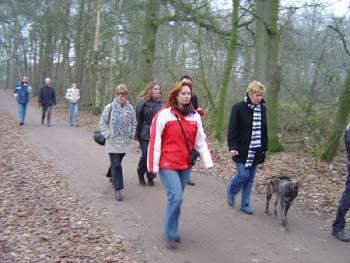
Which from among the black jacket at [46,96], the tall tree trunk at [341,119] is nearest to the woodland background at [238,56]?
the tall tree trunk at [341,119]

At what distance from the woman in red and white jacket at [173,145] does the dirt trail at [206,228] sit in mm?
430

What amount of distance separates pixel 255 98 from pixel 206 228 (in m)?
2.07

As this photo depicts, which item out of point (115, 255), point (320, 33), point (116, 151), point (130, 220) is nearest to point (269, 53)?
point (320, 33)

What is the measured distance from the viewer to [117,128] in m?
7.68

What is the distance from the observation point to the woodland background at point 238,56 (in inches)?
471

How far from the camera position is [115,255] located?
5535 mm

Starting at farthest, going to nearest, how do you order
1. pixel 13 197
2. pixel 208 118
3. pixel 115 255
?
1. pixel 208 118
2. pixel 13 197
3. pixel 115 255

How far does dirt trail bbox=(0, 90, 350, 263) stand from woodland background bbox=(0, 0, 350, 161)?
4563 mm

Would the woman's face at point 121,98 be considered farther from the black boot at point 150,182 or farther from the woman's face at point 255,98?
the woman's face at point 255,98

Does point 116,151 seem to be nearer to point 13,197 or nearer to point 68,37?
point 13,197

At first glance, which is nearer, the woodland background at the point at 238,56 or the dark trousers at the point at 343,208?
the dark trousers at the point at 343,208

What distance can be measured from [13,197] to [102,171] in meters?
2.26

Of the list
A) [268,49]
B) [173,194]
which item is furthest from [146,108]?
[268,49]

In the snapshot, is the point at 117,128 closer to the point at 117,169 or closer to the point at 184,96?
the point at 117,169
